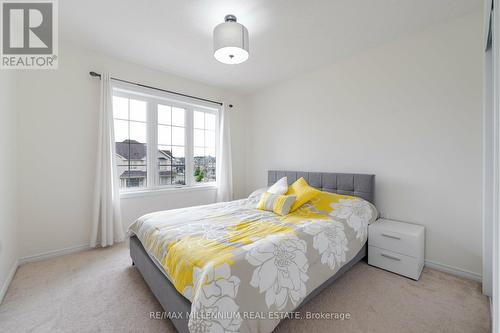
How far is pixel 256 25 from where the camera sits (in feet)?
7.21

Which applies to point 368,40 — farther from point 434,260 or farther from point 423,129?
point 434,260

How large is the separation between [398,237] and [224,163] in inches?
117

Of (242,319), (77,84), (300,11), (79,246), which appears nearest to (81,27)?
(77,84)

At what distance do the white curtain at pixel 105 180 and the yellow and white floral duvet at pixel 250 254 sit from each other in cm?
91

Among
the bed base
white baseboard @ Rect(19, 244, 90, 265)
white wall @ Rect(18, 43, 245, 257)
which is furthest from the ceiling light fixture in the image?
white baseboard @ Rect(19, 244, 90, 265)

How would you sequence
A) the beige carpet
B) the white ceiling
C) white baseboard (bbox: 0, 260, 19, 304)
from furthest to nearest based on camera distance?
the white ceiling, white baseboard (bbox: 0, 260, 19, 304), the beige carpet

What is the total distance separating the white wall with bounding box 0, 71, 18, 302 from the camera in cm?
184

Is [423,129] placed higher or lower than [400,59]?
lower

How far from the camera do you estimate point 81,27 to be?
7.39 ft

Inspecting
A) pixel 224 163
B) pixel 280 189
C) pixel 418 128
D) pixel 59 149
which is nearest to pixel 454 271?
pixel 418 128

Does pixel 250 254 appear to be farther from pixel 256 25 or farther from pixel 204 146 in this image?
pixel 204 146

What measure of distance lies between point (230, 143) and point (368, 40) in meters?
2.75

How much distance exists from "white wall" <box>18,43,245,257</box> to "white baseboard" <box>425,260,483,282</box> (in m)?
4.34

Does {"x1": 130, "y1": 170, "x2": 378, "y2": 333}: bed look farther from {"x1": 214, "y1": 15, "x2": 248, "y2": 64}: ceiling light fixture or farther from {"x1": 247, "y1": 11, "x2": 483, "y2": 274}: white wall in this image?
{"x1": 214, "y1": 15, "x2": 248, "y2": 64}: ceiling light fixture
